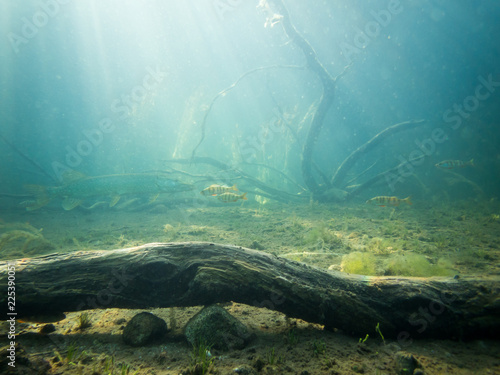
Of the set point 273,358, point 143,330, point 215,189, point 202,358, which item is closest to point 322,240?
point 215,189

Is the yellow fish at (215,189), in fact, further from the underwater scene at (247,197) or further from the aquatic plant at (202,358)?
the aquatic plant at (202,358)

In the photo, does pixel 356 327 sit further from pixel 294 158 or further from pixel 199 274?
pixel 294 158

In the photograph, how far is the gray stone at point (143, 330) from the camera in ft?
7.17

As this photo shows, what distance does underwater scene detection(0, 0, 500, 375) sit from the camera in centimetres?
218

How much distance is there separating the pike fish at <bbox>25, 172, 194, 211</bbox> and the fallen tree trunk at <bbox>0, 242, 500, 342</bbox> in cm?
630

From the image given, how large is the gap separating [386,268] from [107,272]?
4.75m

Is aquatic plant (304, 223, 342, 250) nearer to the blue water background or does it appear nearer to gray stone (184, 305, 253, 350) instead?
gray stone (184, 305, 253, 350)

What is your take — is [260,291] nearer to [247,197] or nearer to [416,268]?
[416,268]

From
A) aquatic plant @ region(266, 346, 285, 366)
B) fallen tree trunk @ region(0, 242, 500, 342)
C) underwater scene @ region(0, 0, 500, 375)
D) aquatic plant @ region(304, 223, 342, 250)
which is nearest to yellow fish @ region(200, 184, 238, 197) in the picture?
underwater scene @ region(0, 0, 500, 375)

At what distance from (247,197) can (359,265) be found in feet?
42.0

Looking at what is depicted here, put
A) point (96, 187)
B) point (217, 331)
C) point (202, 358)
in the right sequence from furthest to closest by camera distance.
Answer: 1. point (96, 187)
2. point (217, 331)
3. point (202, 358)

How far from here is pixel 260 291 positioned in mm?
2314

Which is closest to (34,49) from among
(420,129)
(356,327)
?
(356,327)

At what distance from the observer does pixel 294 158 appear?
103 feet
